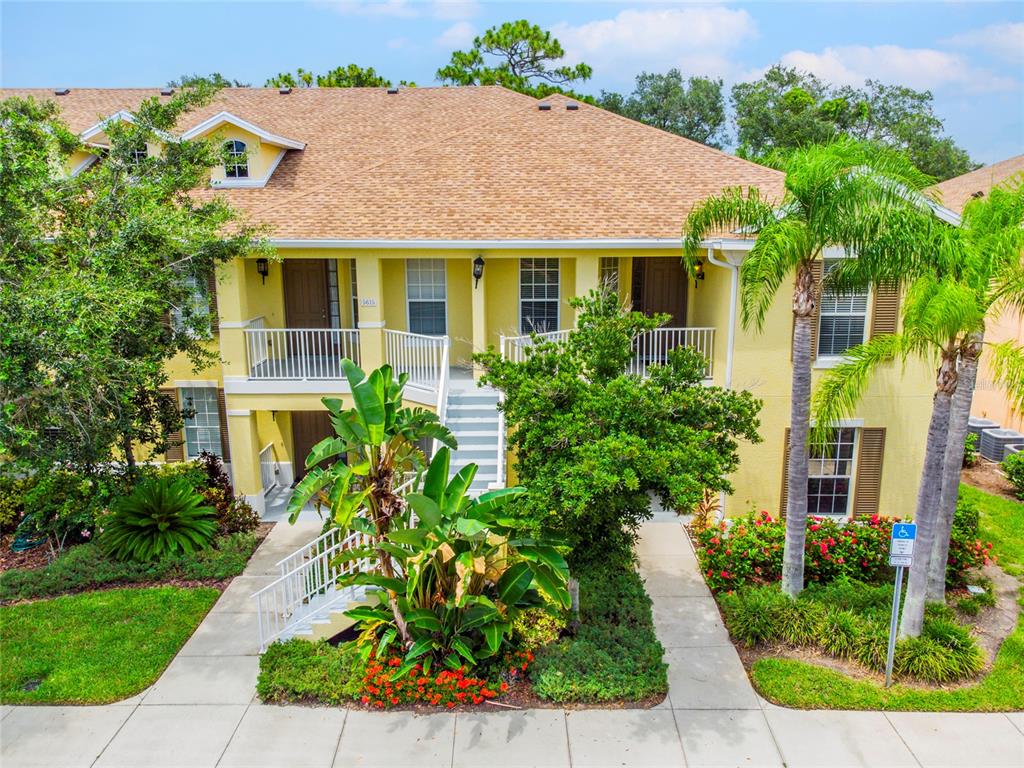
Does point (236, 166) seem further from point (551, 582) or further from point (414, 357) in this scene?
point (551, 582)

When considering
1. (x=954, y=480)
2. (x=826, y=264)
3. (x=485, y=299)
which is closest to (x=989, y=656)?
(x=954, y=480)

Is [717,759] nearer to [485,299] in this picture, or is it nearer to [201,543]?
[201,543]

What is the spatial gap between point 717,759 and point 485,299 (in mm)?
10169

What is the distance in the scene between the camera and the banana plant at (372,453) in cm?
882

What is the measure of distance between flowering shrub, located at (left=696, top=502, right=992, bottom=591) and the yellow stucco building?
195cm

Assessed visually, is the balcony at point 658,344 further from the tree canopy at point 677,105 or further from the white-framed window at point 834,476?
the tree canopy at point 677,105

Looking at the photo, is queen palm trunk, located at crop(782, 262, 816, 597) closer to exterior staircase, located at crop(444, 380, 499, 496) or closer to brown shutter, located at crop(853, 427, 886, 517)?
brown shutter, located at crop(853, 427, 886, 517)

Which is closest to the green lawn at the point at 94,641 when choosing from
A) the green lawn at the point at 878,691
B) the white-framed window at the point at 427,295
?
the white-framed window at the point at 427,295

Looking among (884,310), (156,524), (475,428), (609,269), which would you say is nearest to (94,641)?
(156,524)

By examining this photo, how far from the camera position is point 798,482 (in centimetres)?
1027

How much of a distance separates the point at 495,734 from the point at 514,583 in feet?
5.77

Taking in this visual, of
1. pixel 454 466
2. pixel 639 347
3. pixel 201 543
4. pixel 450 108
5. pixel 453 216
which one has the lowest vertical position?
pixel 201 543

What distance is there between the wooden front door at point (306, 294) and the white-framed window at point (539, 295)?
4.30 m

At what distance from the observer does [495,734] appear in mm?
8359
